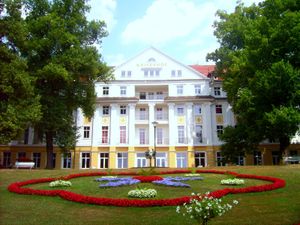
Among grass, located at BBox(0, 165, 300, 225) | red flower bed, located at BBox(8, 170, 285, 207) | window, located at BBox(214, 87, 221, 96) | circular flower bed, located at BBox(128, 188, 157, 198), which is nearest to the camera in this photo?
grass, located at BBox(0, 165, 300, 225)

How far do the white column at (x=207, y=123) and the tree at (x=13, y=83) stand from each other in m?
26.9

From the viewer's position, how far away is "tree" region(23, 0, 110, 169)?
1284 inches

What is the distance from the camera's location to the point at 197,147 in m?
48.7

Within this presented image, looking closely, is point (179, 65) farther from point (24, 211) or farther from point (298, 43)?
point (24, 211)

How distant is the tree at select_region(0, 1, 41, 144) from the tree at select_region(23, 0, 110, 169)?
14.2ft

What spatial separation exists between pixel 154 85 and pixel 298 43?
81.6 feet

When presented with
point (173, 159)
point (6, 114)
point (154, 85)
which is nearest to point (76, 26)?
point (6, 114)

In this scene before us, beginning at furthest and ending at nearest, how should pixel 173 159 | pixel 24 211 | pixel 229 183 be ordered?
pixel 173 159, pixel 229 183, pixel 24 211

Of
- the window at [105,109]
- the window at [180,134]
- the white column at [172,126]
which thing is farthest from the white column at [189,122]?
the window at [105,109]

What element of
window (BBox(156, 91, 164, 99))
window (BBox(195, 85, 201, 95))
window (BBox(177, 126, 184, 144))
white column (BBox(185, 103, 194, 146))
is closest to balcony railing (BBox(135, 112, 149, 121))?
window (BBox(156, 91, 164, 99))

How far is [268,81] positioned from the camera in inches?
1134

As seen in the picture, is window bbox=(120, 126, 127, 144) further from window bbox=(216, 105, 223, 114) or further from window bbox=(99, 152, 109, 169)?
window bbox=(216, 105, 223, 114)

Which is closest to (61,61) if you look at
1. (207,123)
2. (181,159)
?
(181,159)

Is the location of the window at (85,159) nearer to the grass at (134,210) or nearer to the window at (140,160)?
the window at (140,160)
